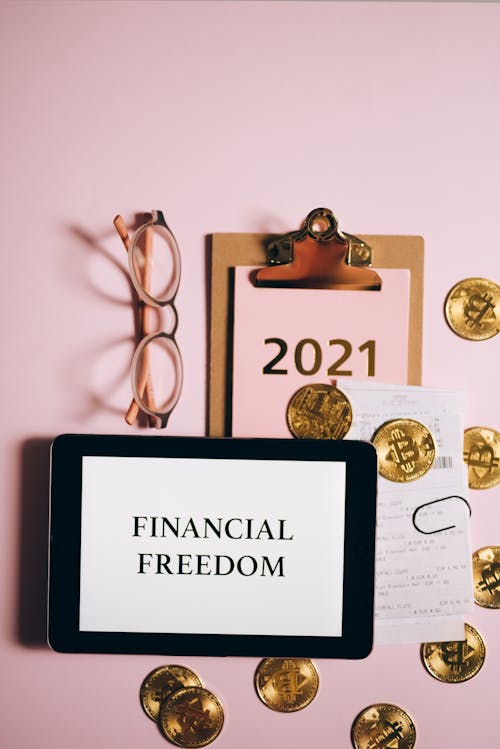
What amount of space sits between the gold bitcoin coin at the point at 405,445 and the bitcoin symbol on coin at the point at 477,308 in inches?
5.8

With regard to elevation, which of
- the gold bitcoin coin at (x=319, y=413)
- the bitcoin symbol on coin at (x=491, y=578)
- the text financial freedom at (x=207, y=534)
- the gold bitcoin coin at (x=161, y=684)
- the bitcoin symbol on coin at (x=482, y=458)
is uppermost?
the gold bitcoin coin at (x=319, y=413)

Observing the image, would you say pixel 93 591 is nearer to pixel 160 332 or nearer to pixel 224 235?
pixel 160 332

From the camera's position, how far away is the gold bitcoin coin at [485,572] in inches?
30.1

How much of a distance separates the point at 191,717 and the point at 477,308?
0.64m

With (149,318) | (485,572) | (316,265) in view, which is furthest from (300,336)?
(485,572)

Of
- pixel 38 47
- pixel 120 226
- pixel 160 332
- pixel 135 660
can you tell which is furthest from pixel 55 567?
pixel 38 47

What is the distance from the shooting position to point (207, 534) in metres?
0.73

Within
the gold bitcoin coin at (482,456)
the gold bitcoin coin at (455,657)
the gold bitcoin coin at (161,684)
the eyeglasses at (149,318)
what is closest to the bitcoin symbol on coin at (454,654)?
the gold bitcoin coin at (455,657)

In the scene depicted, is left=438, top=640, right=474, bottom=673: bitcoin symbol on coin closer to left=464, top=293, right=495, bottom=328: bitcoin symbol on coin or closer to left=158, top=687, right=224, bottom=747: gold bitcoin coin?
left=158, top=687, right=224, bottom=747: gold bitcoin coin

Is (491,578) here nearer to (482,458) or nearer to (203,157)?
(482,458)

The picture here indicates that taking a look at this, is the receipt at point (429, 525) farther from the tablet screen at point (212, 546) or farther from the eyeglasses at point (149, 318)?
the eyeglasses at point (149, 318)

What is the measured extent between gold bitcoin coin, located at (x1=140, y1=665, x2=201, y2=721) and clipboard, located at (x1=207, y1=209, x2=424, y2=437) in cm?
31

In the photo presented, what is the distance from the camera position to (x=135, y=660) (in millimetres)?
767

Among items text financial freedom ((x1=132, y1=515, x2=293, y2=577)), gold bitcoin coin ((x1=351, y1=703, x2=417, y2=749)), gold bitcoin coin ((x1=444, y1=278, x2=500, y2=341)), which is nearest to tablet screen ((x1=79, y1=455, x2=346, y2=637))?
text financial freedom ((x1=132, y1=515, x2=293, y2=577))
